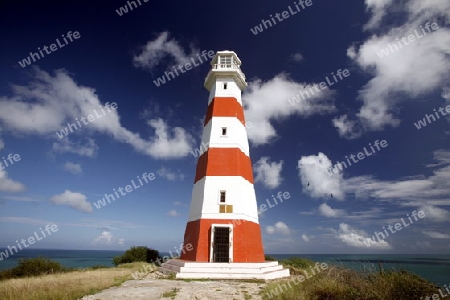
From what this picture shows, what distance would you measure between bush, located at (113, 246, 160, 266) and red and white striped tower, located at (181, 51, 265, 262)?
852 centimetres

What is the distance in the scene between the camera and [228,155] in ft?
53.1

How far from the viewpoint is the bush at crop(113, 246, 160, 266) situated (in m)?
22.3

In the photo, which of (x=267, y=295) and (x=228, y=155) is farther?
(x=228, y=155)

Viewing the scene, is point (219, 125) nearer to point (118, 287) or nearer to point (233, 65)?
point (233, 65)

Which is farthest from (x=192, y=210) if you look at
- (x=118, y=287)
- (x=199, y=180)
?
(x=118, y=287)

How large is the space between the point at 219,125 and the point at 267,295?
34.7 feet

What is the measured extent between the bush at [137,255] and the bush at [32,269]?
6.43 metres

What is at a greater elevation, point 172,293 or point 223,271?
point 223,271

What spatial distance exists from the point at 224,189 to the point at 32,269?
11739mm

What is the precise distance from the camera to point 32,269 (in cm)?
1514

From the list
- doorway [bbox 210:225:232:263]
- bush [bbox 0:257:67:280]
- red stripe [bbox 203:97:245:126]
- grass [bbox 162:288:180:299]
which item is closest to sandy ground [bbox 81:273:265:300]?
grass [bbox 162:288:180:299]

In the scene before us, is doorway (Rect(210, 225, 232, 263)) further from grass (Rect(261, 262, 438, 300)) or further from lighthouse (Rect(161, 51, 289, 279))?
grass (Rect(261, 262, 438, 300))

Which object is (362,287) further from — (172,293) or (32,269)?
(32,269)

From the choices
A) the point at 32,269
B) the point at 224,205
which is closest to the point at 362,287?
the point at 224,205
